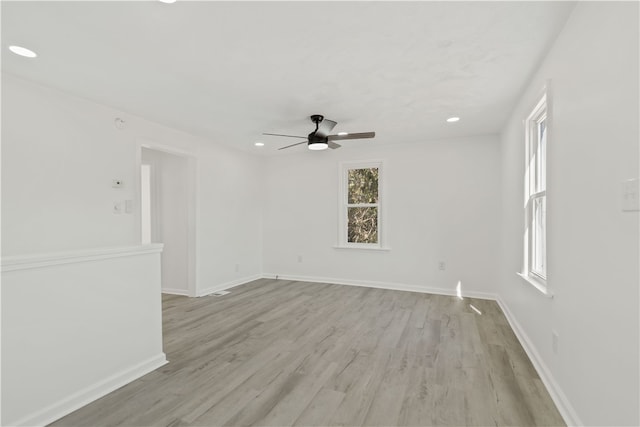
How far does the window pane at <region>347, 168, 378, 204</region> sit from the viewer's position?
5.51 m

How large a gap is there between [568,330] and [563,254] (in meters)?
0.46

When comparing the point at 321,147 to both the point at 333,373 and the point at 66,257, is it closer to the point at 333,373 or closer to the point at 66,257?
the point at 333,373

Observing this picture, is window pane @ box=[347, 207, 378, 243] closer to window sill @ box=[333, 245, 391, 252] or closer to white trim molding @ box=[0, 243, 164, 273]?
window sill @ box=[333, 245, 391, 252]

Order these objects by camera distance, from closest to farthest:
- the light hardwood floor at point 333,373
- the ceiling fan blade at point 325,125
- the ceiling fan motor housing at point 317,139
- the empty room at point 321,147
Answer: the empty room at point 321,147, the light hardwood floor at point 333,373, the ceiling fan motor housing at point 317,139, the ceiling fan blade at point 325,125

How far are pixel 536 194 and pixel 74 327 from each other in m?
3.69

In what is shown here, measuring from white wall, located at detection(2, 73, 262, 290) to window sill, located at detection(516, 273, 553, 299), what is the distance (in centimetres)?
418

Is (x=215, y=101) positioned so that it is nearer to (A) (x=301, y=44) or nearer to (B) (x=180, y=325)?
(A) (x=301, y=44)

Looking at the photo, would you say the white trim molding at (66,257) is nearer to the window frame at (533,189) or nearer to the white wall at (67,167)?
the white wall at (67,167)

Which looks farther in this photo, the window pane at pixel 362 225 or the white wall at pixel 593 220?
the window pane at pixel 362 225

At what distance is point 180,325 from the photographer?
11.5ft

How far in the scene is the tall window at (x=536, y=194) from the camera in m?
2.68

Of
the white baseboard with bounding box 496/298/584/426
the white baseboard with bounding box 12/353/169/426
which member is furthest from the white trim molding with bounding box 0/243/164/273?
the white baseboard with bounding box 496/298/584/426

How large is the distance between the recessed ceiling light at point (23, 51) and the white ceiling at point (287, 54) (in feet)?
0.16

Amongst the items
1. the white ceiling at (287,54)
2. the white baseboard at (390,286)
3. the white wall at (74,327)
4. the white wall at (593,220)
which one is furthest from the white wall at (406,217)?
the white wall at (74,327)
